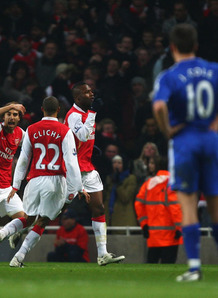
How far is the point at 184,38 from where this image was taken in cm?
690

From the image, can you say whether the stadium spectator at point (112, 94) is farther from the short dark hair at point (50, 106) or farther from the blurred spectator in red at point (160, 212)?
the short dark hair at point (50, 106)

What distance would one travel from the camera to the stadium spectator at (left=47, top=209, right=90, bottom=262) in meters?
A: 14.2

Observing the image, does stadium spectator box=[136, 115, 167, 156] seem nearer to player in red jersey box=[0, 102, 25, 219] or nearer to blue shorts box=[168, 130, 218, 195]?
player in red jersey box=[0, 102, 25, 219]

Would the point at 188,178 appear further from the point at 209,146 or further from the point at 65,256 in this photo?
the point at 65,256

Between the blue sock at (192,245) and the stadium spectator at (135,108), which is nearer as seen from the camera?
the blue sock at (192,245)

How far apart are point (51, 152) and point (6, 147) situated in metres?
1.17

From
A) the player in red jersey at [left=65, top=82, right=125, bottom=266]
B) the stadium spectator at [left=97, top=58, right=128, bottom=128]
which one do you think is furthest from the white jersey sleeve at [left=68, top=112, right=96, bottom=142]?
the stadium spectator at [left=97, top=58, right=128, bottom=128]

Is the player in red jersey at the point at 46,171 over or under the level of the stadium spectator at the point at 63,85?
under

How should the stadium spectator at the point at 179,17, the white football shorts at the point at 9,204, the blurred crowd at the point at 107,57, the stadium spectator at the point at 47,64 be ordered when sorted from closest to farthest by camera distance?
1. the white football shorts at the point at 9,204
2. the blurred crowd at the point at 107,57
3. the stadium spectator at the point at 179,17
4. the stadium spectator at the point at 47,64

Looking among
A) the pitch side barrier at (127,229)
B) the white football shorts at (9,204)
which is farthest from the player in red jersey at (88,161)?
the pitch side barrier at (127,229)

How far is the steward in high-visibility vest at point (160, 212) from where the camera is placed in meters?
12.4

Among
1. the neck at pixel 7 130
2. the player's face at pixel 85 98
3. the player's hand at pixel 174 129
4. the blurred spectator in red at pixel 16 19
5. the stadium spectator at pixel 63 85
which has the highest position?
the blurred spectator in red at pixel 16 19

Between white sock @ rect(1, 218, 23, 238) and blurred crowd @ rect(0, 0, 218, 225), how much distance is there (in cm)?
391

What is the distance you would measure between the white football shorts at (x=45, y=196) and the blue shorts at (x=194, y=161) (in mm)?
3735
